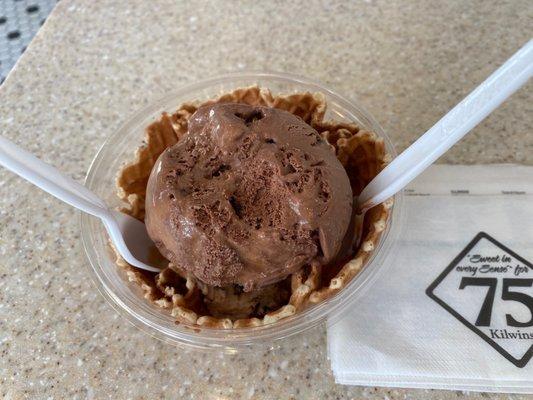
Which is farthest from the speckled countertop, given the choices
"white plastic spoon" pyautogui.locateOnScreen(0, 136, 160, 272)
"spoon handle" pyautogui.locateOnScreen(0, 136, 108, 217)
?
"spoon handle" pyautogui.locateOnScreen(0, 136, 108, 217)

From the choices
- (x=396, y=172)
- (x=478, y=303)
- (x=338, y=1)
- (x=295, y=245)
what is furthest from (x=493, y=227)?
(x=338, y=1)

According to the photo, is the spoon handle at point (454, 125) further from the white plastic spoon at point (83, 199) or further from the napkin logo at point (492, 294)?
the white plastic spoon at point (83, 199)

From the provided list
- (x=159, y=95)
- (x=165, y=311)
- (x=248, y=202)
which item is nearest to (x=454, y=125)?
(x=248, y=202)

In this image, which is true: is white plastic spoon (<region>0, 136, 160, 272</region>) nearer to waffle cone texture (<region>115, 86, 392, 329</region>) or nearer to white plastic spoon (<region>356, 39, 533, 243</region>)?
waffle cone texture (<region>115, 86, 392, 329</region>)

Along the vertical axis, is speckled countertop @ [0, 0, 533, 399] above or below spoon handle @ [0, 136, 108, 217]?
below

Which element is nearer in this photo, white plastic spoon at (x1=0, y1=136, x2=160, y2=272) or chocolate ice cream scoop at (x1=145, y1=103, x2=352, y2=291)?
white plastic spoon at (x1=0, y1=136, x2=160, y2=272)

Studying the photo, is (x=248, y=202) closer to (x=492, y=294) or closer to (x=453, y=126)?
(x=453, y=126)

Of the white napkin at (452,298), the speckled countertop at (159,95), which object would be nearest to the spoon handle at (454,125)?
the white napkin at (452,298)
